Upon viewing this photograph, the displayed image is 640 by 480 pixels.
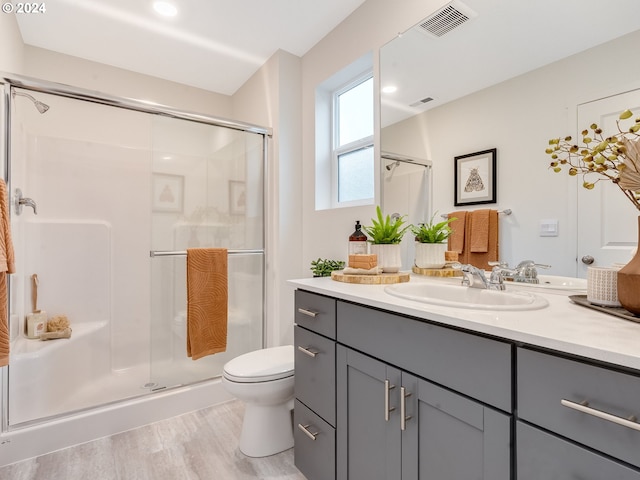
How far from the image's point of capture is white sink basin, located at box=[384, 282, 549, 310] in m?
0.97

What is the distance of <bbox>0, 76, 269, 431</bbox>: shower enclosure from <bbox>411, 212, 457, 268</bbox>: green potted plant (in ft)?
3.98

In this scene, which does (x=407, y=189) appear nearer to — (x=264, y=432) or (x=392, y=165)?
(x=392, y=165)

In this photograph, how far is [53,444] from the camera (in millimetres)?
1734

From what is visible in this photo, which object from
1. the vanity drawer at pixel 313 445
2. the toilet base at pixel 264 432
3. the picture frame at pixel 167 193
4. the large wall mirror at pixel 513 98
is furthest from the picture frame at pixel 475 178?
the picture frame at pixel 167 193

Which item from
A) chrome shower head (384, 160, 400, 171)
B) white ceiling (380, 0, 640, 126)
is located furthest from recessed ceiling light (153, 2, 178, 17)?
chrome shower head (384, 160, 400, 171)

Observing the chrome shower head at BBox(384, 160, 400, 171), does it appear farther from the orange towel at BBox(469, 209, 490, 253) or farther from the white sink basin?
the white sink basin

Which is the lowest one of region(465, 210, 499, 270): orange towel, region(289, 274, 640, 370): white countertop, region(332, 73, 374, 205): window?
region(289, 274, 640, 370): white countertop

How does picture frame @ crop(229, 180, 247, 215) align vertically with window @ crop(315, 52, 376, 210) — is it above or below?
below

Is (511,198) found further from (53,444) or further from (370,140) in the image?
(53,444)

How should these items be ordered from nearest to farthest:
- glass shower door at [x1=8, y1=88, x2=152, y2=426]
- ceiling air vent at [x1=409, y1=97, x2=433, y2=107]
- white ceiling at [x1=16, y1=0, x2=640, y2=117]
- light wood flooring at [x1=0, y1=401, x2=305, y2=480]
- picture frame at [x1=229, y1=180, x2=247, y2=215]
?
white ceiling at [x1=16, y1=0, x2=640, y2=117], light wood flooring at [x1=0, y1=401, x2=305, y2=480], ceiling air vent at [x1=409, y1=97, x2=433, y2=107], glass shower door at [x1=8, y1=88, x2=152, y2=426], picture frame at [x1=229, y1=180, x2=247, y2=215]

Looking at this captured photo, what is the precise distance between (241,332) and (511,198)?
1.89 metres

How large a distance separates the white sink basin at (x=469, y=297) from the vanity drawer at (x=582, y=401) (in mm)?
235

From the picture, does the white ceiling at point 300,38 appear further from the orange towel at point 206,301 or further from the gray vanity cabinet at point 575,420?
the orange towel at point 206,301

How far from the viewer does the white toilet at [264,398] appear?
1.62 meters
